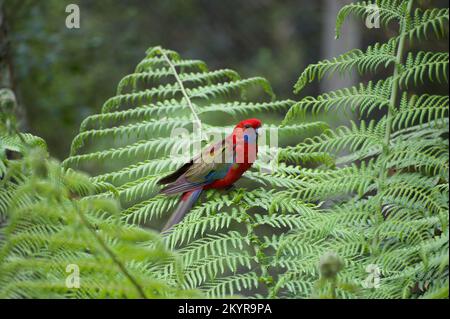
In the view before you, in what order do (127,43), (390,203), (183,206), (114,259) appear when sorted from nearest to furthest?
(114,259)
(390,203)
(183,206)
(127,43)

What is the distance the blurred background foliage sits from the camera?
6.11 m

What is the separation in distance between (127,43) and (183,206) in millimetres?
4725

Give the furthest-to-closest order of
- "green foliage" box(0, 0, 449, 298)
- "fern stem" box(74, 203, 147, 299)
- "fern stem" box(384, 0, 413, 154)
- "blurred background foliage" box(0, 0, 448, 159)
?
"blurred background foliage" box(0, 0, 448, 159)
"fern stem" box(384, 0, 413, 154)
"green foliage" box(0, 0, 449, 298)
"fern stem" box(74, 203, 147, 299)

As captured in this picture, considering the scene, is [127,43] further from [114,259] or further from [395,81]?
[114,259]

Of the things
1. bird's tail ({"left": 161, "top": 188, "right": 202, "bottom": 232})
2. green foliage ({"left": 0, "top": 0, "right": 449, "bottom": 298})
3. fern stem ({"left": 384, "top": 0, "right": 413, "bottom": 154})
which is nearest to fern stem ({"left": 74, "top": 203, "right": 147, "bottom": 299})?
green foliage ({"left": 0, "top": 0, "right": 449, "bottom": 298})

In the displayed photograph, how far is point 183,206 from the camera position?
282 cm

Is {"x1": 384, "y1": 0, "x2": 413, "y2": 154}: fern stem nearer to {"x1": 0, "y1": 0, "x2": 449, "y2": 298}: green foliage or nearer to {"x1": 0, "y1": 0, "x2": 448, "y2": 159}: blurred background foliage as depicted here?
{"x1": 0, "y1": 0, "x2": 449, "y2": 298}: green foliage

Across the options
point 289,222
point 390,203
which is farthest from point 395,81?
point 289,222

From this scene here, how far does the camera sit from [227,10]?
40.7ft

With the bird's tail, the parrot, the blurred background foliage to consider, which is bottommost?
the bird's tail

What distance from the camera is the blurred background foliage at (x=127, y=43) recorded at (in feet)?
20.0

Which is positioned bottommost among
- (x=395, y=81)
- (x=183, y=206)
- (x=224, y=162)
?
(x=183, y=206)

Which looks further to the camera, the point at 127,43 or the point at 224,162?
the point at 127,43
